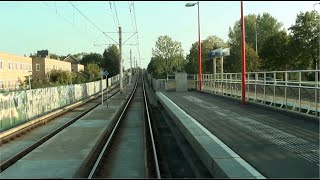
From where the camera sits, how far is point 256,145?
11.1m

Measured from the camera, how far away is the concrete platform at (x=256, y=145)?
832 cm

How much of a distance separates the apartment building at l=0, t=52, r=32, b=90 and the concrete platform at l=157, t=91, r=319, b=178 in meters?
52.1

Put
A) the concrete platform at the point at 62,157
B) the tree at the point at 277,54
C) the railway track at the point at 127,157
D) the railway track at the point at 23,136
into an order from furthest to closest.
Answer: the tree at the point at 277,54 < the railway track at the point at 23,136 < the railway track at the point at 127,157 < the concrete platform at the point at 62,157

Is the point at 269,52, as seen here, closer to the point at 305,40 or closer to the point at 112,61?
the point at 305,40

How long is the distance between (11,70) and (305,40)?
148 ft

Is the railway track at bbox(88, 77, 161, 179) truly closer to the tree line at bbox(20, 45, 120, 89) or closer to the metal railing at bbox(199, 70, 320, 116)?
the metal railing at bbox(199, 70, 320, 116)

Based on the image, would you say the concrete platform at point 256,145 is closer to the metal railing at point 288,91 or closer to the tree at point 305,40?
the metal railing at point 288,91

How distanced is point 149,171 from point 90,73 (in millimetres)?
109960

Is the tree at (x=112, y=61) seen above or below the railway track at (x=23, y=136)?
above

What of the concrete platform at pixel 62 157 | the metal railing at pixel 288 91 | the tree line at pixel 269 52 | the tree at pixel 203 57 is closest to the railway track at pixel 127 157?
the concrete platform at pixel 62 157

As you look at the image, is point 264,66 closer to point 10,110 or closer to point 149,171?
point 10,110

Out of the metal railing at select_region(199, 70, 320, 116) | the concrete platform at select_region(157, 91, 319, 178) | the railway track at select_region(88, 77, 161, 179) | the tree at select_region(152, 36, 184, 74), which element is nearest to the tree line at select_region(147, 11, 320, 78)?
the tree at select_region(152, 36, 184, 74)

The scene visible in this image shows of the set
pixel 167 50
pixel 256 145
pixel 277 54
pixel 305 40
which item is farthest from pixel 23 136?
pixel 167 50

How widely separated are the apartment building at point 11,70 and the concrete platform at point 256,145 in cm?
5213
